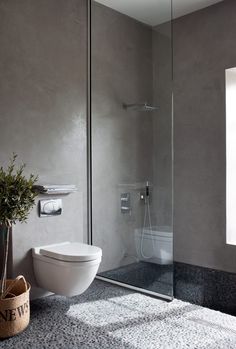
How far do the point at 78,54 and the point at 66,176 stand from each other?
3.95 ft

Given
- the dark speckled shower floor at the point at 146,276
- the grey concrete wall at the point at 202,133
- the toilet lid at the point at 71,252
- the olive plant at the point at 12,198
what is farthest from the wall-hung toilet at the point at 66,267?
the grey concrete wall at the point at 202,133

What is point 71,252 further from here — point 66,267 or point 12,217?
point 12,217

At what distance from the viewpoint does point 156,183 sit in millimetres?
3205

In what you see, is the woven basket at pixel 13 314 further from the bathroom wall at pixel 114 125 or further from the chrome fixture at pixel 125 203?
the chrome fixture at pixel 125 203

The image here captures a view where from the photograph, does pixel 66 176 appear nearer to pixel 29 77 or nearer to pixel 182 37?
pixel 29 77

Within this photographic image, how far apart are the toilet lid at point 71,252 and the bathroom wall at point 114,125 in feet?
2.42

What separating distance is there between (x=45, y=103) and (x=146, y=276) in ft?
5.98

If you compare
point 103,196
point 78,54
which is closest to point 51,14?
point 78,54

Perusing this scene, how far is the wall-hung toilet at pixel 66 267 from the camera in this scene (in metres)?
2.42

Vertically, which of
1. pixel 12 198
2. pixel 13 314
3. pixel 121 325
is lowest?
pixel 121 325

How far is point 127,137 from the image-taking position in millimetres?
3459

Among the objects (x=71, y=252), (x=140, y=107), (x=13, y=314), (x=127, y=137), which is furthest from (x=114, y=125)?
(x=13, y=314)

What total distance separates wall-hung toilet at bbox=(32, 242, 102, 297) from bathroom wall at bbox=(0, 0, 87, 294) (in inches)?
5.6

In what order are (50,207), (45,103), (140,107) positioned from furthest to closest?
(140,107) → (45,103) → (50,207)
